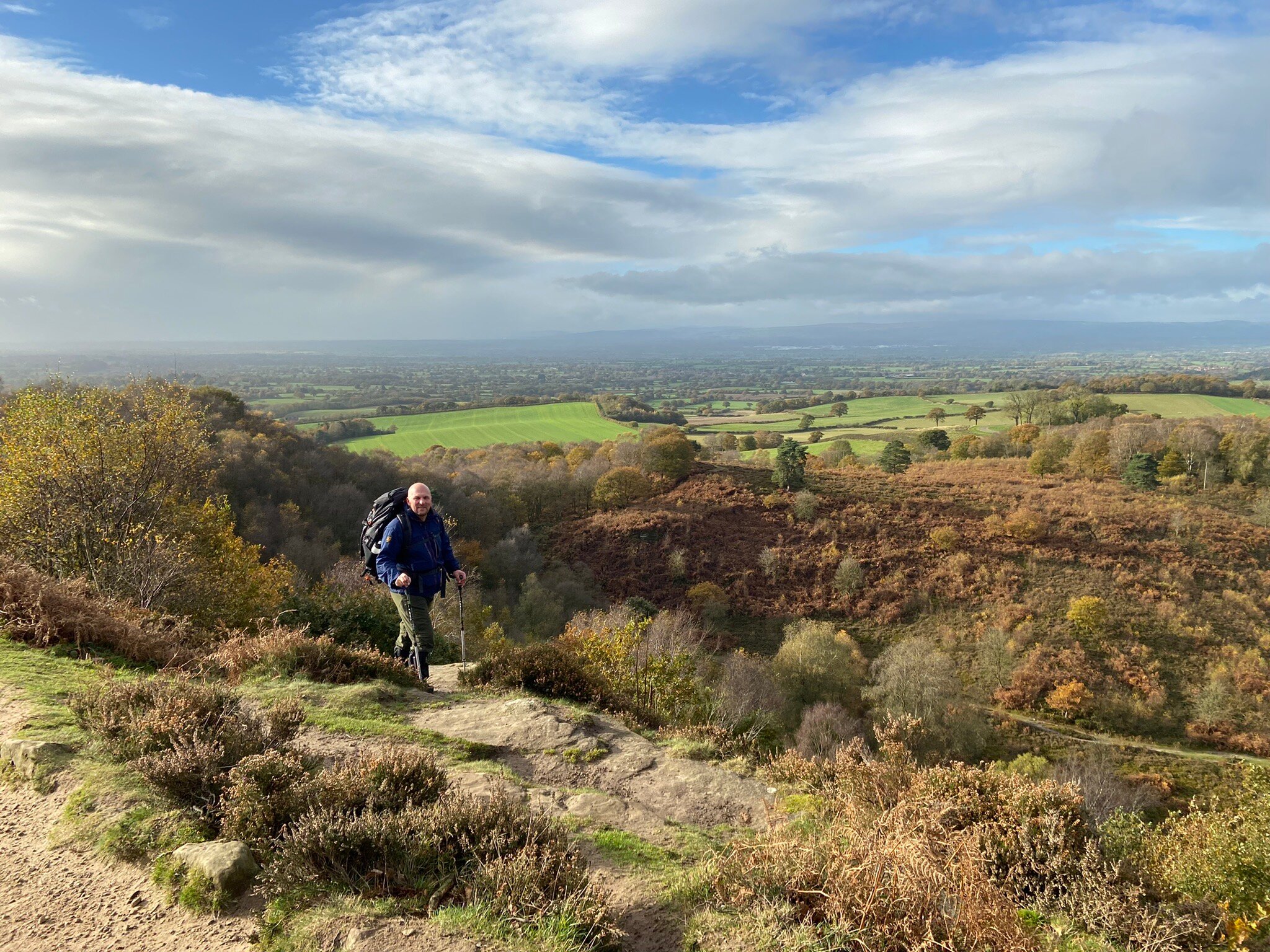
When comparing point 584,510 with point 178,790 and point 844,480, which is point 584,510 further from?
point 178,790

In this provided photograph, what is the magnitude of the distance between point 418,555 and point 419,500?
0.67 meters

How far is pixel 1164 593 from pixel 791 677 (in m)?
21.2

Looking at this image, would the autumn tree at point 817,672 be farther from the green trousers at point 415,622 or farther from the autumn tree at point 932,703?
the green trousers at point 415,622

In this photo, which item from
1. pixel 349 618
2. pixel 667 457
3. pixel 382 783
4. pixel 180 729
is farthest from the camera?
pixel 667 457

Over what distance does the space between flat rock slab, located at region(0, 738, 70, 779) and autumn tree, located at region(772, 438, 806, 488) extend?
4409 centimetres

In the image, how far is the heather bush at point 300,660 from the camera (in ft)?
24.1

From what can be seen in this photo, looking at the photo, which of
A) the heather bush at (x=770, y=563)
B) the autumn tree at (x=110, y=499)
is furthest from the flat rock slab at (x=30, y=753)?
the heather bush at (x=770, y=563)

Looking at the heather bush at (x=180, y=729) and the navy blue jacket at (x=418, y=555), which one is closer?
the heather bush at (x=180, y=729)

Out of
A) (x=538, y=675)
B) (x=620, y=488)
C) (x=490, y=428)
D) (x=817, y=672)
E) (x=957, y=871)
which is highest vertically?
(x=490, y=428)

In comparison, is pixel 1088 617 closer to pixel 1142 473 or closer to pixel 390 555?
Answer: pixel 1142 473

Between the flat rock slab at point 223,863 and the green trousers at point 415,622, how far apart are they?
13.6ft

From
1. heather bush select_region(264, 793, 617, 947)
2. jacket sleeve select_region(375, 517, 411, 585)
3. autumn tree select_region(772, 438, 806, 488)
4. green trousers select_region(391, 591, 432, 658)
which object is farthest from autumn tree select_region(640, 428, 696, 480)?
heather bush select_region(264, 793, 617, 947)

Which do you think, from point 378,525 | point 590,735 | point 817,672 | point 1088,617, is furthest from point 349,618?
point 1088,617

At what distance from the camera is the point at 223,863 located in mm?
3484
